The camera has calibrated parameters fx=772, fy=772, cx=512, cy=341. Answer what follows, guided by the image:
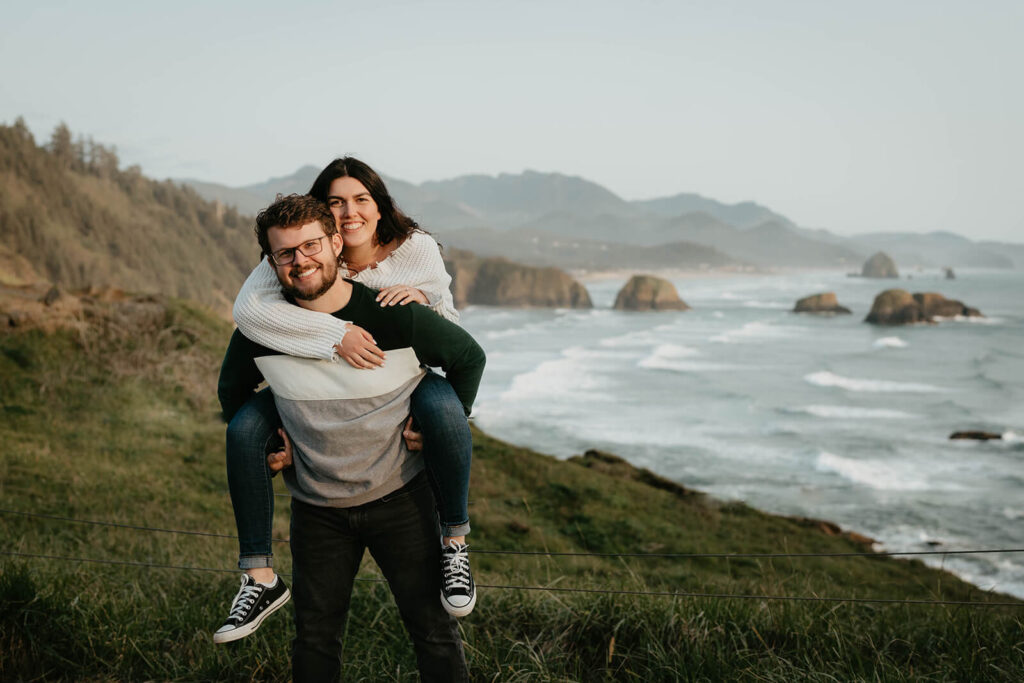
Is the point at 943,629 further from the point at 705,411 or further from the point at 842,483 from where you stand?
the point at 705,411

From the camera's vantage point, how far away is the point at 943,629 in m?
3.88

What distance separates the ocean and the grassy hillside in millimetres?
4868

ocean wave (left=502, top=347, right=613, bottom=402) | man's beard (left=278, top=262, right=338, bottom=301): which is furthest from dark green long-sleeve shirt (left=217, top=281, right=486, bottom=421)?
ocean wave (left=502, top=347, right=613, bottom=402)

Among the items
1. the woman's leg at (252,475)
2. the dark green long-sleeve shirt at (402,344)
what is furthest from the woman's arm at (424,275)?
the woman's leg at (252,475)

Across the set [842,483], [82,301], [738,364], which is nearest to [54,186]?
[82,301]

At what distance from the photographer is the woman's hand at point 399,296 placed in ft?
7.95

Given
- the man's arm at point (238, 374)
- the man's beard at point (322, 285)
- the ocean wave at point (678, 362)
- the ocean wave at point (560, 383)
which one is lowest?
the ocean wave at point (560, 383)

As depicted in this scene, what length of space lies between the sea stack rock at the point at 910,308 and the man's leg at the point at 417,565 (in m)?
76.3

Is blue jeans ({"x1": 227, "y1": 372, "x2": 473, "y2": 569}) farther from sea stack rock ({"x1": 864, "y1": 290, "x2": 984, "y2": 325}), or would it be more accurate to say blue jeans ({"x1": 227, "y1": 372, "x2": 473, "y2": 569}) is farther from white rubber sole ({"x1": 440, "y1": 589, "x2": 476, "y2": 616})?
sea stack rock ({"x1": 864, "y1": 290, "x2": 984, "y2": 325})

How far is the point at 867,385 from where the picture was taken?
42.5 m

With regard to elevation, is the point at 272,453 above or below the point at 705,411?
above

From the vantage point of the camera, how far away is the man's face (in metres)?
2.28

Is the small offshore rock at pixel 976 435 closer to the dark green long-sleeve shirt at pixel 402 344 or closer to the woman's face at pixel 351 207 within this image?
the dark green long-sleeve shirt at pixel 402 344

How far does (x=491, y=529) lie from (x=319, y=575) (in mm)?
9287
